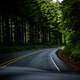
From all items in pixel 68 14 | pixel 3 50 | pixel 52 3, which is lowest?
pixel 3 50

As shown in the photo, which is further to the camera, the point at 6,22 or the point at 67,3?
the point at 6,22

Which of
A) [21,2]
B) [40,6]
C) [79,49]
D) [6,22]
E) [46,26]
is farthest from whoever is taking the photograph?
[46,26]

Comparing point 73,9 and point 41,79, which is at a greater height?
point 73,9

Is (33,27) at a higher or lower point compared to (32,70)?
higher

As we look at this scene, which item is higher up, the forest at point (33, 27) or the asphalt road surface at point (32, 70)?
the forest at point (33, 27)

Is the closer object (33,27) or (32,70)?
(32,70)

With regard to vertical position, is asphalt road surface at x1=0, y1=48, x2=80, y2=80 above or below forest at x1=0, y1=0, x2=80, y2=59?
below

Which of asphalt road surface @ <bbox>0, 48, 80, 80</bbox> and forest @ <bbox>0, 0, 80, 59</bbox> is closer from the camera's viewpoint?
asphalt road surface @ <bbox>0, 48, 80, 80</bbox>

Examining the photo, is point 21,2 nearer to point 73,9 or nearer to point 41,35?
point 73,9

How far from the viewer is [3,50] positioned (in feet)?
205

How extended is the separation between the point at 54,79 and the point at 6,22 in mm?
63198

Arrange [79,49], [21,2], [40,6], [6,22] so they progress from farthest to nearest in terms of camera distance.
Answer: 1. [40,6]
2. [6,22]
3. [79,49]
4. [21,2]

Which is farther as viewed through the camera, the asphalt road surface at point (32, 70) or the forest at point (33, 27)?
the forest at point (33, 27)

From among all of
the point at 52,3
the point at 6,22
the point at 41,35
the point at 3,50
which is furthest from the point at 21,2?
the point at 41,35
